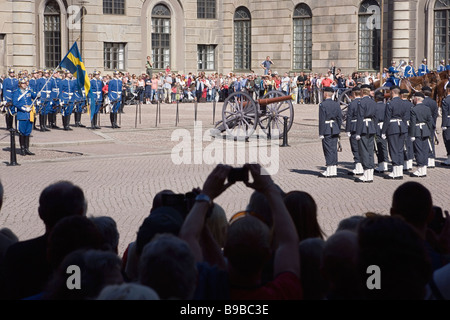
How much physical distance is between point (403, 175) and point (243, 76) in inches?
1023

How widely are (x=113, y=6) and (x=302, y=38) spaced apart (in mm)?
10052

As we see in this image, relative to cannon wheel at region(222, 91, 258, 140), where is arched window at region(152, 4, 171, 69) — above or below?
above

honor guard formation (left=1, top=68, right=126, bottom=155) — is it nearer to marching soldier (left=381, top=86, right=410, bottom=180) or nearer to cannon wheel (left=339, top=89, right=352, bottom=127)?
cannon wheel (left=339, top=89, right=352, bottom=127)

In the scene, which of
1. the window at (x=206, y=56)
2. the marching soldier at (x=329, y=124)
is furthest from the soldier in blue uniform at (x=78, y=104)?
the window at (x=206, y=56)

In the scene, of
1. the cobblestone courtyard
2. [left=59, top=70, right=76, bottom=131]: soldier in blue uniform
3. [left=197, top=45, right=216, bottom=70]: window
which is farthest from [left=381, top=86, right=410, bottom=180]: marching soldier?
[left=197, top=45, right=216, bottom=70]: window

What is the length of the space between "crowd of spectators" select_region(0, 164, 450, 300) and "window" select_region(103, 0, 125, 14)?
36.7 m

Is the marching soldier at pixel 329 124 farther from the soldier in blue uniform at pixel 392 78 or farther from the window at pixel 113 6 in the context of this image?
the window at pixel 113 6

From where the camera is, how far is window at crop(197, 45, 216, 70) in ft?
147

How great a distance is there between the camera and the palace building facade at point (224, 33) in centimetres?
3747

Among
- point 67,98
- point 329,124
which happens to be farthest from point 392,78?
point 329,124

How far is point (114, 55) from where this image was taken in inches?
1634

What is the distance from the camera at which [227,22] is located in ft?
147

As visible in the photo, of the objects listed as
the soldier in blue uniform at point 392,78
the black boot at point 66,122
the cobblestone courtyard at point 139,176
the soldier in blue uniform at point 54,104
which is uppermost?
the soldier in blue uniform at point 392,78

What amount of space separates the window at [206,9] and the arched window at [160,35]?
6.41 feet
